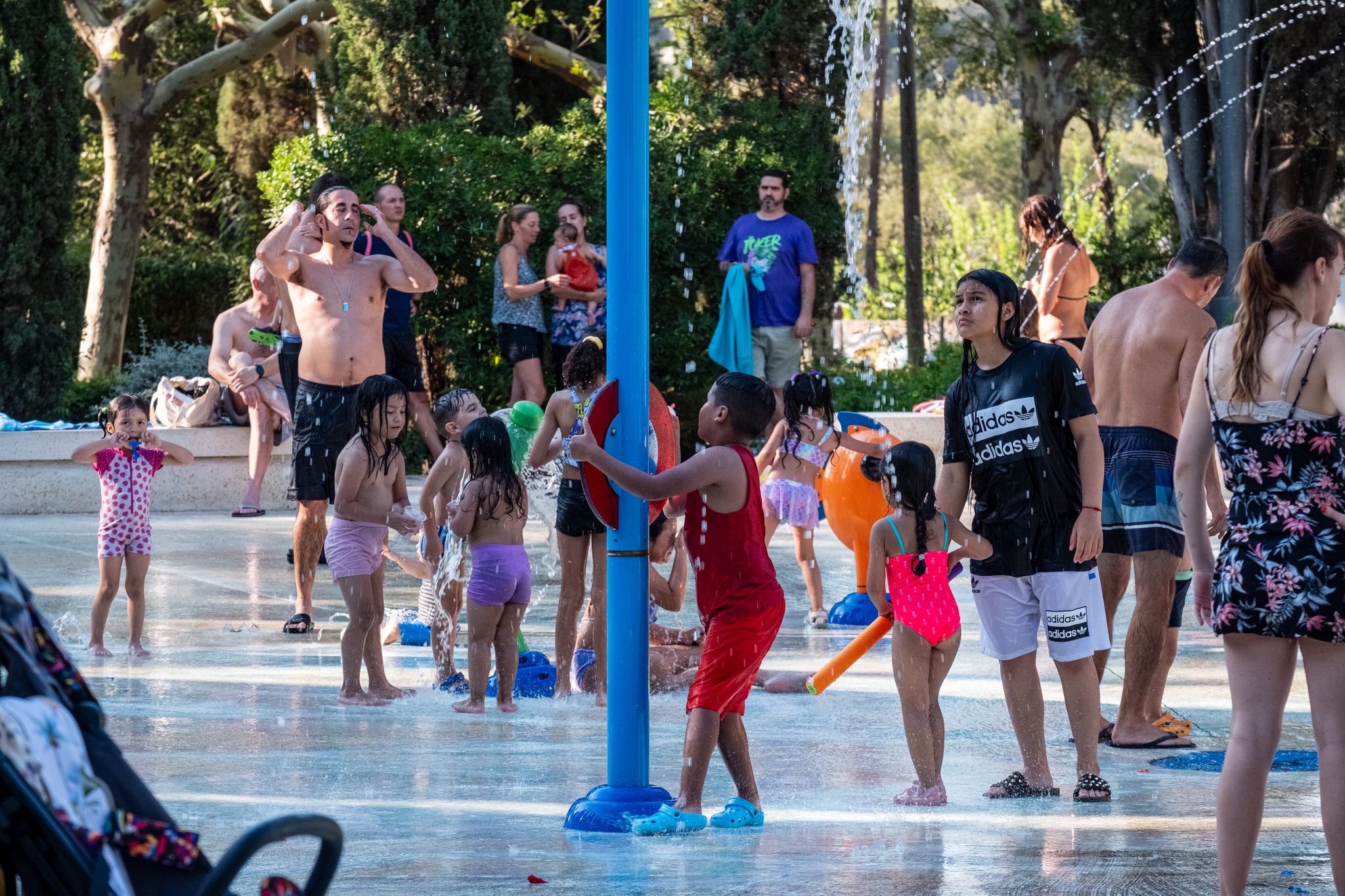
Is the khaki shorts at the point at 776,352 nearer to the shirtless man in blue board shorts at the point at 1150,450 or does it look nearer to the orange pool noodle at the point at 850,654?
the orange pool noodle at the point at 850,654

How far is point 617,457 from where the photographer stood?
5.00 meters

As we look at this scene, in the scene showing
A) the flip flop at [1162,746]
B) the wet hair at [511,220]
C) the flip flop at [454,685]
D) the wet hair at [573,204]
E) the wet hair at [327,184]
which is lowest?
the flip flop at [1162,746]

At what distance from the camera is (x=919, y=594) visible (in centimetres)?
549

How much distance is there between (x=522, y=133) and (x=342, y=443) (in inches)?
462

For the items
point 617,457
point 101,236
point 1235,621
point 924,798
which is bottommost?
point 924,798

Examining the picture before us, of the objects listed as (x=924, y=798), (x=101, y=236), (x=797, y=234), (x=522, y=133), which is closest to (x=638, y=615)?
(x=924, y=798)

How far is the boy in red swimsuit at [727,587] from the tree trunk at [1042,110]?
1854 cm

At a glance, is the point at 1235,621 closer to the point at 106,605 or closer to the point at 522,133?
the point at 106,605

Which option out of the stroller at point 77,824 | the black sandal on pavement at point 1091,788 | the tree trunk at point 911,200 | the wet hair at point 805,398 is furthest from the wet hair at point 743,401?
the tree trunk at point 911,200

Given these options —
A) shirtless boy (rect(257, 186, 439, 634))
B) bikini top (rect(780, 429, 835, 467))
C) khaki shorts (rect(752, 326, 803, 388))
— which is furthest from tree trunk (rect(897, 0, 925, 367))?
shirtless boy (rect(257, 186, 439, 634))

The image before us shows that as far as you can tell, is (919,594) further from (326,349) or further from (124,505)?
(124,505)

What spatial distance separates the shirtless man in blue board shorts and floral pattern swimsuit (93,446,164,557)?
4564 millimetres

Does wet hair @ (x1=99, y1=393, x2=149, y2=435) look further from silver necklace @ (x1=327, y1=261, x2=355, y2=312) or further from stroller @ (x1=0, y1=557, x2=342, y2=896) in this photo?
stroller @ (x1=0, y1=557, x2=342, y2=896)

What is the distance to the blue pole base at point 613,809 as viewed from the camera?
16.3 ft
